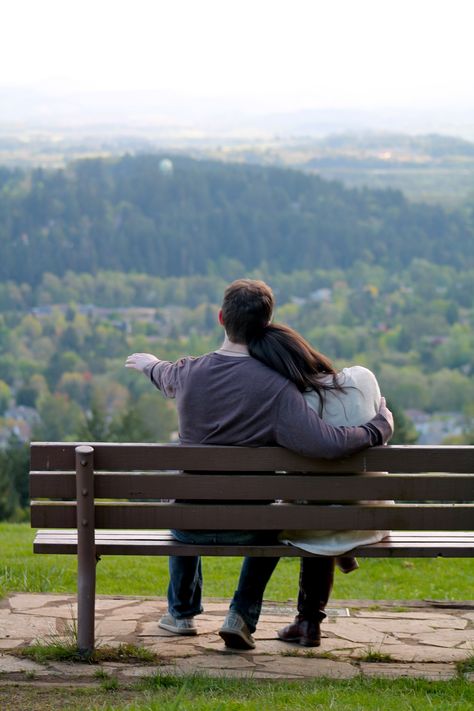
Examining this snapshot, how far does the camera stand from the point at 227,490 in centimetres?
400

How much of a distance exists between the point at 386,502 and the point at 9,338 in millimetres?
102426

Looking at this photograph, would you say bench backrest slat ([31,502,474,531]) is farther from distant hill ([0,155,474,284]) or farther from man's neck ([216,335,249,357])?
distant hill ([0,155,474,284])

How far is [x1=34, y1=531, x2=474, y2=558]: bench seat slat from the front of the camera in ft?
13.3

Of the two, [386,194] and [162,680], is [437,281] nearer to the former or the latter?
[386,194]

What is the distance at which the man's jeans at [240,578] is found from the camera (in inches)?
162

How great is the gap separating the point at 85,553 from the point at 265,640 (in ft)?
2.56

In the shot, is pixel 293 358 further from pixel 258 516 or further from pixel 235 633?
pixel 235 633

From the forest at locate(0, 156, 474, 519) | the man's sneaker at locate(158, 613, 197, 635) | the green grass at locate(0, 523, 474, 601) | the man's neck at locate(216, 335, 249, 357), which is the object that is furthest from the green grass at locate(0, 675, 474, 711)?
the forest at locate(0, 156, 474, 519)

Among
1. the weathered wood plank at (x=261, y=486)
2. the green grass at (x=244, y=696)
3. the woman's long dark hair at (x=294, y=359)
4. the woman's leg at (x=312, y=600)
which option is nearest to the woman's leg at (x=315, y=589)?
the woman's leg at (x=312, y=600)

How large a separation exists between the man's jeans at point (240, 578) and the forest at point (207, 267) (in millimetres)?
87171

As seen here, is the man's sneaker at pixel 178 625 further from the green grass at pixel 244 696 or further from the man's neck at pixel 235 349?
the man's neck at pixel 235 349

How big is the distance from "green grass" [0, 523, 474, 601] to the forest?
8453 centimetres

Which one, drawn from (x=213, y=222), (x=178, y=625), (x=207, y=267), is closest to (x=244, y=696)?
(x=178, y=625)

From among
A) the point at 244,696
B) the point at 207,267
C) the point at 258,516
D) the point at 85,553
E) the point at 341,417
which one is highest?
the point at 341,417
